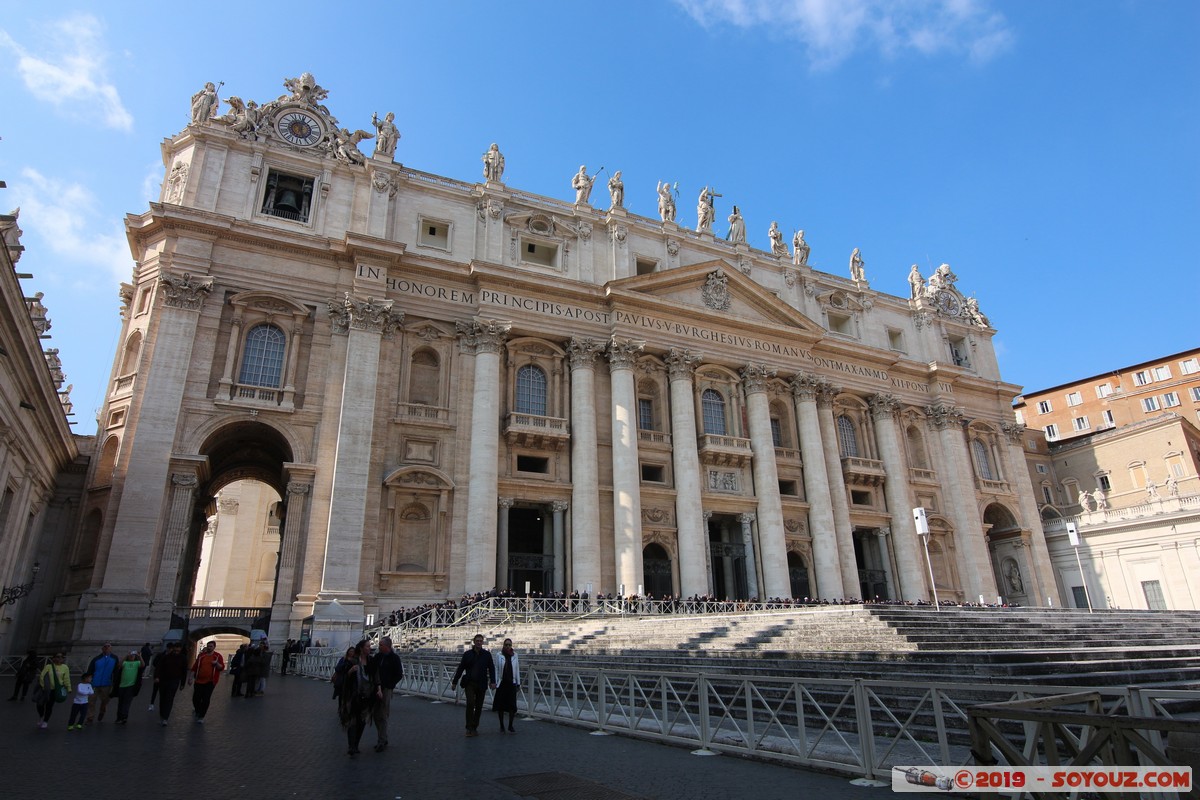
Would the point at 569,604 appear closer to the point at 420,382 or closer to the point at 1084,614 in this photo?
the point at 420,382

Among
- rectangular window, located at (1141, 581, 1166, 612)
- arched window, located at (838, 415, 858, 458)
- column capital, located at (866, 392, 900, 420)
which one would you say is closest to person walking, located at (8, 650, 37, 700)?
arched window, located at (838, 415, 858, 458)

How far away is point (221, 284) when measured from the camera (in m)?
28.0

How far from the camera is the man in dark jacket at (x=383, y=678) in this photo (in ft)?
30.2

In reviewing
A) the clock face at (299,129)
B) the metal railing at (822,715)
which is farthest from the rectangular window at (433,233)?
the metal railing at (822,715)

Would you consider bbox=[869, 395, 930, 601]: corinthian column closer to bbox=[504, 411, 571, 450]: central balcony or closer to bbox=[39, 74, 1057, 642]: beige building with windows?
bbox=[39, 74, 1057, 642]: beige building with windows

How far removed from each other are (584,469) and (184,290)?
16.6m

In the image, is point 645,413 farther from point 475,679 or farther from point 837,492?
point 475,679

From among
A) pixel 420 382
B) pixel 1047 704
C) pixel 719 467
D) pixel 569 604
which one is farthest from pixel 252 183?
pixel 1047 704

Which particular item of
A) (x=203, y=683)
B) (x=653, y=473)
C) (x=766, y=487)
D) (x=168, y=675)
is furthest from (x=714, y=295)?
(x=168, y=675)

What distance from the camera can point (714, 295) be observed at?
36375mm

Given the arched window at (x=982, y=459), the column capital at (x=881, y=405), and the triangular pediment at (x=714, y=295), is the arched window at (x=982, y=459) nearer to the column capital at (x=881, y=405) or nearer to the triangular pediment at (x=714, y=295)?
the column capital at (x=881, y=405)

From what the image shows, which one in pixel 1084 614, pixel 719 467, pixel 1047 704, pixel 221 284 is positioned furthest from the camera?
pixel 719 467

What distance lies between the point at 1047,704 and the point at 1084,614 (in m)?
Answer: 20.2

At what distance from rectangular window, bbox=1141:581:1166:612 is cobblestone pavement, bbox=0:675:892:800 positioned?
128 feet
